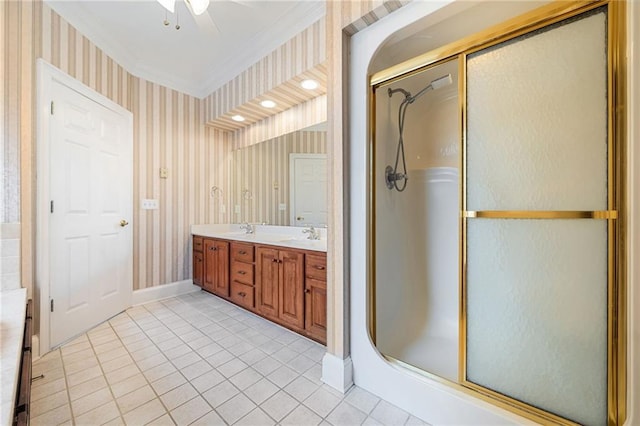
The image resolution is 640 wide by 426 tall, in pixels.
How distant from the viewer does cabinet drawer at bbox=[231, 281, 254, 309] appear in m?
2.58

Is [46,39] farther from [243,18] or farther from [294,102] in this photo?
[294,102]

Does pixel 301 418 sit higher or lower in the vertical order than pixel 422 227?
lower

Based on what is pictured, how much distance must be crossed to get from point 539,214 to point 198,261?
→ 3.36m

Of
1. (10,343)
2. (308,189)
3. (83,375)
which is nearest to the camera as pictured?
(10,343)

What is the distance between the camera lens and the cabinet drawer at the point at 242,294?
2584 millimetres

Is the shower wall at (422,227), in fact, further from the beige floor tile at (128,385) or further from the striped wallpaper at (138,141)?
the striped wallpaper at (138,141)

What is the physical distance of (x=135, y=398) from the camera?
1470mm

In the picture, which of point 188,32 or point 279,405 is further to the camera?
point 188,32

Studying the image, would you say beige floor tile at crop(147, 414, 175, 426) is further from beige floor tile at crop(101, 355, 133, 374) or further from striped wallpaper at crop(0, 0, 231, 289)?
striped wallpaper at crop(0, 0, 231, 289)

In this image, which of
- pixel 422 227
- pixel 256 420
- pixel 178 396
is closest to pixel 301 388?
pixel 256 420

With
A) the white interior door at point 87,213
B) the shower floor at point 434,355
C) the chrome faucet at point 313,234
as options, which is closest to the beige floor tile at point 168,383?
the white interior door at point 87,213

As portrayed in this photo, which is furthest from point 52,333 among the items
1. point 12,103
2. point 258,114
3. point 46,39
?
point 258,114

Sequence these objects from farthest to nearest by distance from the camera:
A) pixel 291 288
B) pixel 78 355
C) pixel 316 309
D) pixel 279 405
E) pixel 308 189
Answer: pixel 308 189 → pixel 291 288 → pixel 316 309 → pixel 78 355 → pixel 279 405

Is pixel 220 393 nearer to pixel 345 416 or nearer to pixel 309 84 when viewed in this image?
pixel 345 416
